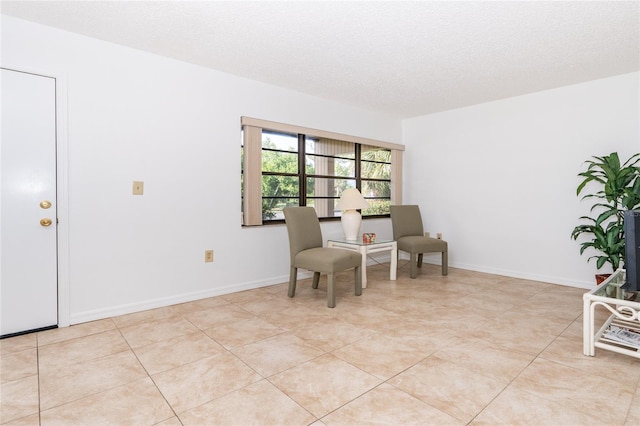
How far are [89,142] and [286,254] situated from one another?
2.21m

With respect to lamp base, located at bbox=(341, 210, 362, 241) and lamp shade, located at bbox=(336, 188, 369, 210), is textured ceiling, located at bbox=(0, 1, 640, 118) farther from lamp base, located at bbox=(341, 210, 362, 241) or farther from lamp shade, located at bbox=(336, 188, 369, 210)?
lamp base, located at bbox=(341, 210, 362, 241)

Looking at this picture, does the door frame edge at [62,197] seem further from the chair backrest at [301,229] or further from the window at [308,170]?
the chair backrest at [301,229]

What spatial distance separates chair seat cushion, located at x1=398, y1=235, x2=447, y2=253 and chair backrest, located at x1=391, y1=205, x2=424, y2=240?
0.66 feet

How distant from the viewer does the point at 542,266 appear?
4.14 metres

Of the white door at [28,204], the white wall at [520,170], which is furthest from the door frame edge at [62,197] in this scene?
the white wall at [520,170]

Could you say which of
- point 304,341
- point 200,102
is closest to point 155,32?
point 200,102

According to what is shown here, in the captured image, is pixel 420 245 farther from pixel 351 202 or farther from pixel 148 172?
pixel 148 172

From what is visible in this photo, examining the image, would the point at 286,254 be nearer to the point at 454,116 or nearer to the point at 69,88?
the point at 69,88

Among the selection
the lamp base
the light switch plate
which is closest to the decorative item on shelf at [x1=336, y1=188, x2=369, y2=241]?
the lamp base

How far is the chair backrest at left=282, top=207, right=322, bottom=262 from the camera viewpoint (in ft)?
11.2

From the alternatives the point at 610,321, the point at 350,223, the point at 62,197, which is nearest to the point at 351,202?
the point at 350,223

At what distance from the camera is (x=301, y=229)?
348cm

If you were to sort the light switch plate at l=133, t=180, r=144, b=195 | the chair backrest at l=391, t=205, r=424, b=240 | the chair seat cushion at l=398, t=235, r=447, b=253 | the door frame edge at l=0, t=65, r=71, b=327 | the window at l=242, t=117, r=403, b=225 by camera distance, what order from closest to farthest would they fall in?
the door frame edge at l=0, t=65, r=71, b=327, the light switch plate at l=133, t=180, r=144, b=195, the window at l=242, t=117, r=403, b=225, the chair seat cushion at l=398, t=235, r=447, b=253, the chair backrest at l=391, t=205, r=424, b=240

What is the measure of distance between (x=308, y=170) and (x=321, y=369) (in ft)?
9.25
